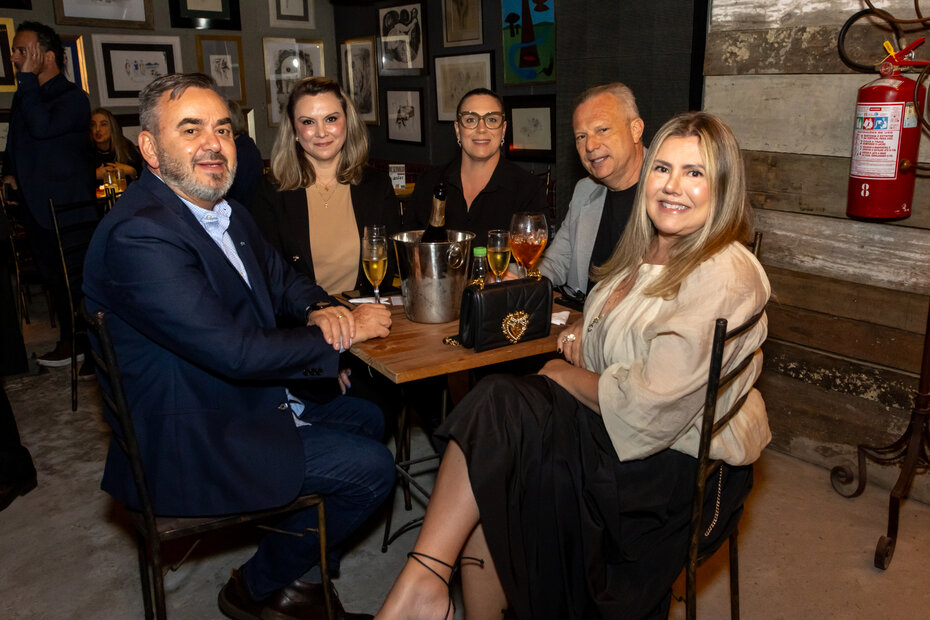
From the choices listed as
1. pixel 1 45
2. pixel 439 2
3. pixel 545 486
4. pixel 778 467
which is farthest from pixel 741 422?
pixel 1 45

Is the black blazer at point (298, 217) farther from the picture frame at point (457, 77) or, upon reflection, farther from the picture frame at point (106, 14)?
the picture frame at point (106, 14)

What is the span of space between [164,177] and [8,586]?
1.54m

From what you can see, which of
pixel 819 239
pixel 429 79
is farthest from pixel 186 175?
pixel 429 79

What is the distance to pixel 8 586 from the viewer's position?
8.47 ft

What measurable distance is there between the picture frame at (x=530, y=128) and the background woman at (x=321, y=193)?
2.29 metres

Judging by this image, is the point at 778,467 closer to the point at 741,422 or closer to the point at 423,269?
the point at 741,422

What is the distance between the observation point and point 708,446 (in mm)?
1719

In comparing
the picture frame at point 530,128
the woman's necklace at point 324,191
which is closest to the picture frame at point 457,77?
the picture frame at point 530,128

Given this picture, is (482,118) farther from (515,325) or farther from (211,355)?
(211,355)

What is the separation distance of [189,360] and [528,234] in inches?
39.7

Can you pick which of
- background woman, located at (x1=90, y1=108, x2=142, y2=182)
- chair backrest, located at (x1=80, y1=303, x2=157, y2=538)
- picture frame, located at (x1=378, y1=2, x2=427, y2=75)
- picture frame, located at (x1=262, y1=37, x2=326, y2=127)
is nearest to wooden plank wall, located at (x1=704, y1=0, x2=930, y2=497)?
chair backrest, located at (x1=80, y1=303, x2=157, y2=538)

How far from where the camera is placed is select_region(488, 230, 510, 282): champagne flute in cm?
224

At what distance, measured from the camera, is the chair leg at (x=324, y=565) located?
2.04m

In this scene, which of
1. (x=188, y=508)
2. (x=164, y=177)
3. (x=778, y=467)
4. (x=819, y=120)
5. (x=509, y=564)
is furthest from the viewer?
(x=778, y=467)
